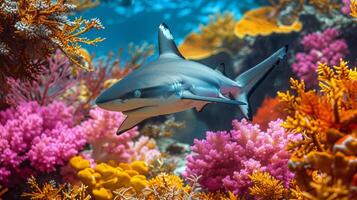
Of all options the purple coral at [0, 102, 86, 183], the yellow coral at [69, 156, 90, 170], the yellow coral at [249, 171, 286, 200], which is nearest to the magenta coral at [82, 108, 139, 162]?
the purple coral at [0, 102, 86, 183]

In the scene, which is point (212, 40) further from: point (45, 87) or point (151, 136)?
point (45, 87)

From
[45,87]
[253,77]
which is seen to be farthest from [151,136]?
[253,77]

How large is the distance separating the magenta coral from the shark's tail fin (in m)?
1.79

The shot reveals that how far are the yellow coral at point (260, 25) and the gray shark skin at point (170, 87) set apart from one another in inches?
233

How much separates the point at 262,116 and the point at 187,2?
16.7 metres

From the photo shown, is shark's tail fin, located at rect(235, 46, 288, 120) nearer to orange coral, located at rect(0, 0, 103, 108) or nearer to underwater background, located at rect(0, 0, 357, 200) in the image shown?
underwater background, located at rect(0, 0, 357, 200)

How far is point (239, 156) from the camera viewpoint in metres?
3.54

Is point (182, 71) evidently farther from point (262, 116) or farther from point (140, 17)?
point (140, 17)

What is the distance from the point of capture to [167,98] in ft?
8.96

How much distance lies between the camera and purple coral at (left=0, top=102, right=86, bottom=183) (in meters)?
3.64

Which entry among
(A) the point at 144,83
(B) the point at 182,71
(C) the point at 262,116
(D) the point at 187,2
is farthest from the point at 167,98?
(D) the point at 187,2

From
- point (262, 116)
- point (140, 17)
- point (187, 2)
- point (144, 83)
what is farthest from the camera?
point (140, 17)

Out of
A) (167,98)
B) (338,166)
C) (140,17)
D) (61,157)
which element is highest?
(140,17)

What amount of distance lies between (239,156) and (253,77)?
0.83 metres
